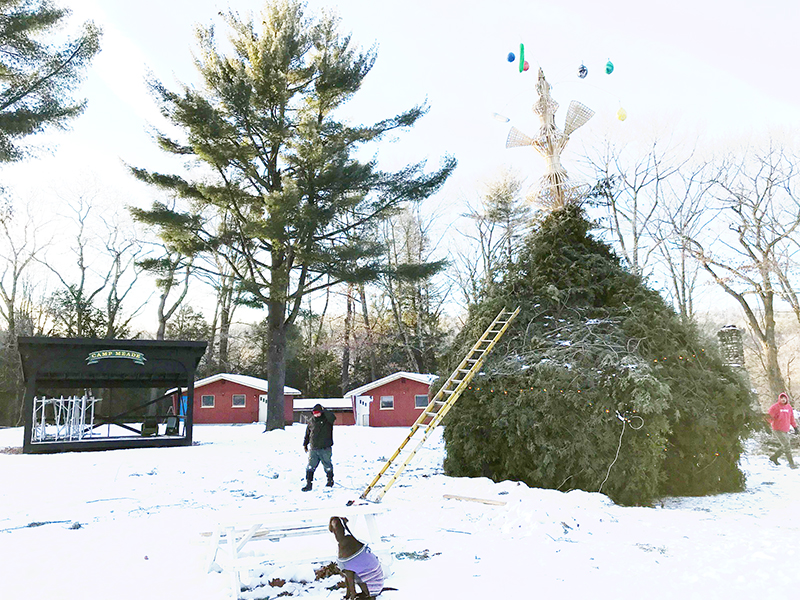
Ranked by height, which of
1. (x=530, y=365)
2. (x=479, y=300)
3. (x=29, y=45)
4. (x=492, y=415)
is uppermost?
(x=29, y=45)

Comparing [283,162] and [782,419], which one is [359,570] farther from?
[283,162]

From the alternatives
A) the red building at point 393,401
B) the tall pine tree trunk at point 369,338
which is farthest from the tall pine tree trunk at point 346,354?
the red building at point 393,401

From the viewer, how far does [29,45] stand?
19312 mm

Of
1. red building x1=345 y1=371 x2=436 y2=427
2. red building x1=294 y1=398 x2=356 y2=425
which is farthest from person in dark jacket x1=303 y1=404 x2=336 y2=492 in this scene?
red building x1=294 y1=398 x2=356 y2=425

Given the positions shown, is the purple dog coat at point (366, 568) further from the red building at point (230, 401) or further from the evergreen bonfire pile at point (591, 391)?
the red building at point (230, 401)

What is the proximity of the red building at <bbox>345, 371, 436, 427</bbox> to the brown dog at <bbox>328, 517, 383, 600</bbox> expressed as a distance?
2803cm

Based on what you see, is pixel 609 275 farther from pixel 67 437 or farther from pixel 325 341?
pixel 325 341

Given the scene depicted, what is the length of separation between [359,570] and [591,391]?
6078 millimetres

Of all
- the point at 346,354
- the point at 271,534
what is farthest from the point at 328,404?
the point at 271,534

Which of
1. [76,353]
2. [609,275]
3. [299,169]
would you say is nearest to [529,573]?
[609,275]

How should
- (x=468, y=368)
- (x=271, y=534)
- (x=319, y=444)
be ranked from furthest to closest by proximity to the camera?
(x=468, y=368)
(x=319, y=444)
(x=271, y=534)

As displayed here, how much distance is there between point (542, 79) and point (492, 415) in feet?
25.7

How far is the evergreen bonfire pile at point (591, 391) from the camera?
380 inches

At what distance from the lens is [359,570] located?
196 inches
